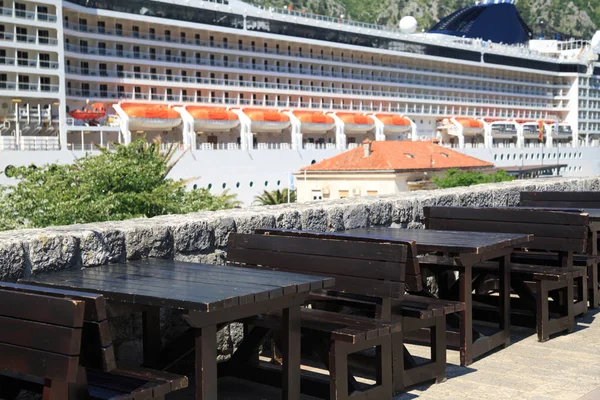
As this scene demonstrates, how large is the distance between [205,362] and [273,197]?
3636cm

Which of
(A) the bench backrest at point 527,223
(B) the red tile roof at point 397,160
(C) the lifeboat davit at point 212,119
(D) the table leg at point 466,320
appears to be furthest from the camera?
(C) the lifeboat davit at point 212,119

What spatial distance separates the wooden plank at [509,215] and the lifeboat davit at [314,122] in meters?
38.8

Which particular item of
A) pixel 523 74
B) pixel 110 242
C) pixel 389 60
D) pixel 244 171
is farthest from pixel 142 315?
pixel 523 74

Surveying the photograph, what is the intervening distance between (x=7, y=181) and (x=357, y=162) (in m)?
16.3

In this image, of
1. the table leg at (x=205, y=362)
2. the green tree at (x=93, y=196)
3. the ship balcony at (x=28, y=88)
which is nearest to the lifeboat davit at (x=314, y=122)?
the ship balcony at (x=28, y=88)

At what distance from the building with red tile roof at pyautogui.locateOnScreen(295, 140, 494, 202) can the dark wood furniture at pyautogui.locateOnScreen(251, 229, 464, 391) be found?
3262 cm

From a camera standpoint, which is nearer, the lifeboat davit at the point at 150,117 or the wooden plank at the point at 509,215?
the wooden plank at the point at 509,215

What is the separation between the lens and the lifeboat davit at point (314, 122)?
45312mm

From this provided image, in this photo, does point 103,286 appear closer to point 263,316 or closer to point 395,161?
point 263,316

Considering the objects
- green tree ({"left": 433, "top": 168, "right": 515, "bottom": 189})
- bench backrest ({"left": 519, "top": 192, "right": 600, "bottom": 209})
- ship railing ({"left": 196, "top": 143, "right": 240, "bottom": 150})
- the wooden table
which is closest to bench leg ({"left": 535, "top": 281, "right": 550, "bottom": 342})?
the wooden table

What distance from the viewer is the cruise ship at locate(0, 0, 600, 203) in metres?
35.4

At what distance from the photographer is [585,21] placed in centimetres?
15688

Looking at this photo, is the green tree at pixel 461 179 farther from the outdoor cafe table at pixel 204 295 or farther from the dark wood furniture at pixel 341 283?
the outdoor cafe table at pixel 204 295

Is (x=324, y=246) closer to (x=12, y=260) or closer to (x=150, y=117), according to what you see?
(x=12, y=260)
